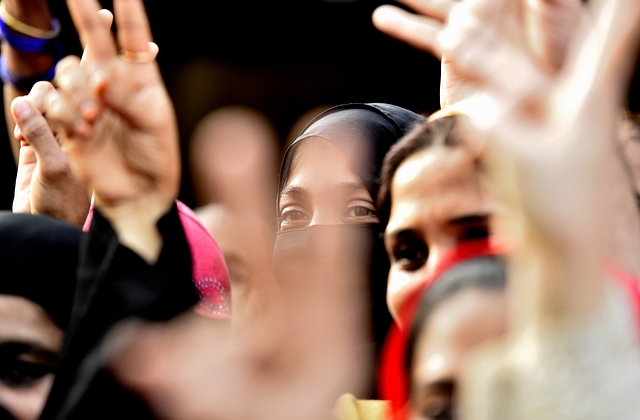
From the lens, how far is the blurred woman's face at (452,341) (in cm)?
116

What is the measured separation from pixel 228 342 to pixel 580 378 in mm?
497

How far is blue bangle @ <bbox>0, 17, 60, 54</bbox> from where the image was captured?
2479 millimetres

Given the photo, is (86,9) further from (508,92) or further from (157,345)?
(508,92)

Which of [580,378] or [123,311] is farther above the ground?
[580,378]

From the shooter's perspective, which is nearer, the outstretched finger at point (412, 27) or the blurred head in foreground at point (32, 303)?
the outstretched finger at point (412, 27)

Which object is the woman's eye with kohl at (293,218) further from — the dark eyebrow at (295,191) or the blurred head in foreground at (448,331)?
the blurred head in foreground at (448,331)

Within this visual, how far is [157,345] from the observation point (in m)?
1.29

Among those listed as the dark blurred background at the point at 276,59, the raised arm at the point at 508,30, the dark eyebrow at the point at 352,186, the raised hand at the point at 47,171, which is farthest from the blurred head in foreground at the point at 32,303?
the dark blurred background at the point at 276,59

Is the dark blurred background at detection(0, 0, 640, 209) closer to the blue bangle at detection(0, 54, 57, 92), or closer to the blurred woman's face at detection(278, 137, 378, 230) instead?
the blue bangle at detection(0, 54, 57, 92)

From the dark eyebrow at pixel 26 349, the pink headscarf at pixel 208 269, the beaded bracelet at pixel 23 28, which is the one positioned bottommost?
the pink headscarf at pixel 208 269

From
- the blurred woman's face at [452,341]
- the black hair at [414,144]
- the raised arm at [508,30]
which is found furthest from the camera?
the black hair at [414,144]

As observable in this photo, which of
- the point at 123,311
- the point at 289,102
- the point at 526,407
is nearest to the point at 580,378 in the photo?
the point at 526,407

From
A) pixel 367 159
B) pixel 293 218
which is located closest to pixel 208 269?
pixel 293 218

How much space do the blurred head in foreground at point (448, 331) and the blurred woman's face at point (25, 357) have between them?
0.70m
